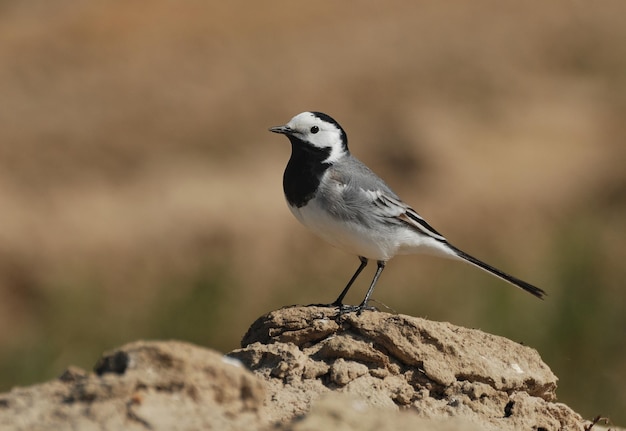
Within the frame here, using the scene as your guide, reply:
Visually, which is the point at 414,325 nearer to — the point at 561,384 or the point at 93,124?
the point at 561,384

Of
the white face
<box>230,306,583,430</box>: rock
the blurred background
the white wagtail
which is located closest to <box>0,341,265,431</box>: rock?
<box>230,306,583,430</box>: rock

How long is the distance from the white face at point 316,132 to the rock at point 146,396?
3.76 metres

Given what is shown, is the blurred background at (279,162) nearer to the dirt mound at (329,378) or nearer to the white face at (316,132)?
the white face at (316,132)

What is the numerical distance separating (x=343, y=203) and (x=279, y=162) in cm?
1294

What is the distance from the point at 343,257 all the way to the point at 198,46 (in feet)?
26.0

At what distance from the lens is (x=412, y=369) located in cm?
651

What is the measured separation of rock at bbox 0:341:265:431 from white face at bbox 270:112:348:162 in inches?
148

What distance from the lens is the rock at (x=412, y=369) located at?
6.30 metres

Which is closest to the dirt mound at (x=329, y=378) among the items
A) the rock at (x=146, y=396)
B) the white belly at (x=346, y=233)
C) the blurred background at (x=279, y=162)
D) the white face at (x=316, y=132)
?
the rock at (x=146, y=396)

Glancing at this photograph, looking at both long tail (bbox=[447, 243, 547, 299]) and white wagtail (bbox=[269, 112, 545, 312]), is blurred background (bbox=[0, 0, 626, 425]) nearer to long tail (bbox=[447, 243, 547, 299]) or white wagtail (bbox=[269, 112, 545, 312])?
long tail (bbox=[447, 243, 547, 299])

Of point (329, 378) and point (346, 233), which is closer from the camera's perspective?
point (329, 378)

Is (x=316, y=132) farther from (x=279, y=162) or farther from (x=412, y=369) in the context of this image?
(x=279, y=162)

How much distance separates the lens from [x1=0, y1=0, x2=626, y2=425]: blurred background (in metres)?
14.4

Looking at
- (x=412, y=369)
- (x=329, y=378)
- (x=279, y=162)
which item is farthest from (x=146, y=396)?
(x=279, y=162)
